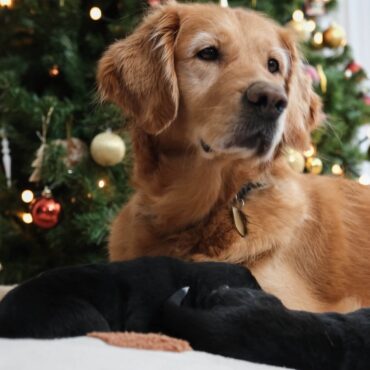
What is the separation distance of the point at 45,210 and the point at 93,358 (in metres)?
1.75

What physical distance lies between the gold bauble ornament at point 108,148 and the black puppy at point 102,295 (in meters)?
1.26

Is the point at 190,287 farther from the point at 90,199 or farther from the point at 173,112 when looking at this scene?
the point at 90,199

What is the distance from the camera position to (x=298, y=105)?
192cm

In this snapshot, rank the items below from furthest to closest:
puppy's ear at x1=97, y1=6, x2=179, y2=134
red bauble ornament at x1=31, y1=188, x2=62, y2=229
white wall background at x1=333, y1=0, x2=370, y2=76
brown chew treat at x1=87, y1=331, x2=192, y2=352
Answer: white wall background at x1=333, y1=0, x2=370, y2=76
red bauble ornament at x1=31, y1=188, x2=62, y2=229
puppy's ear at x1=97, y1=6, x2=179, y2=134
brown chew treat at x1=87, y1=331, x2=192, y2=352

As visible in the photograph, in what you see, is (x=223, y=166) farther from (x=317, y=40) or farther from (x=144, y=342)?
(x=317, y=40)

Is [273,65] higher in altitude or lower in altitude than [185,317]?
higher

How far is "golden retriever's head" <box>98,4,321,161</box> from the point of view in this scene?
1.47m

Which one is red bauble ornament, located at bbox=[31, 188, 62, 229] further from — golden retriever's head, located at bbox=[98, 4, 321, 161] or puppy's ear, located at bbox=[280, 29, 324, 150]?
puppy's ear, located at bbox=[280, 29, 324, 150]

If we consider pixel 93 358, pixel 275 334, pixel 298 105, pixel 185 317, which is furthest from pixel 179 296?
pixel 298 105

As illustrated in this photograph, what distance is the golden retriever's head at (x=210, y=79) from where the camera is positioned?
4.83ft

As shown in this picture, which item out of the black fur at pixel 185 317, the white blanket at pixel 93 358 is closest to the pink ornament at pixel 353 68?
the black fur at pixel 185 317

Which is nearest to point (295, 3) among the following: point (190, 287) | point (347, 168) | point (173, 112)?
point (347, 168)

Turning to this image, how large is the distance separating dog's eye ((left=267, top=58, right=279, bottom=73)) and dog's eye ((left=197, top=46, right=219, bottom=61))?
19cm

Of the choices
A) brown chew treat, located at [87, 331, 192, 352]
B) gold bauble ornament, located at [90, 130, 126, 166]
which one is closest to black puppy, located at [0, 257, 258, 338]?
brown chew treat, located at [87, 331, 192, 352]
